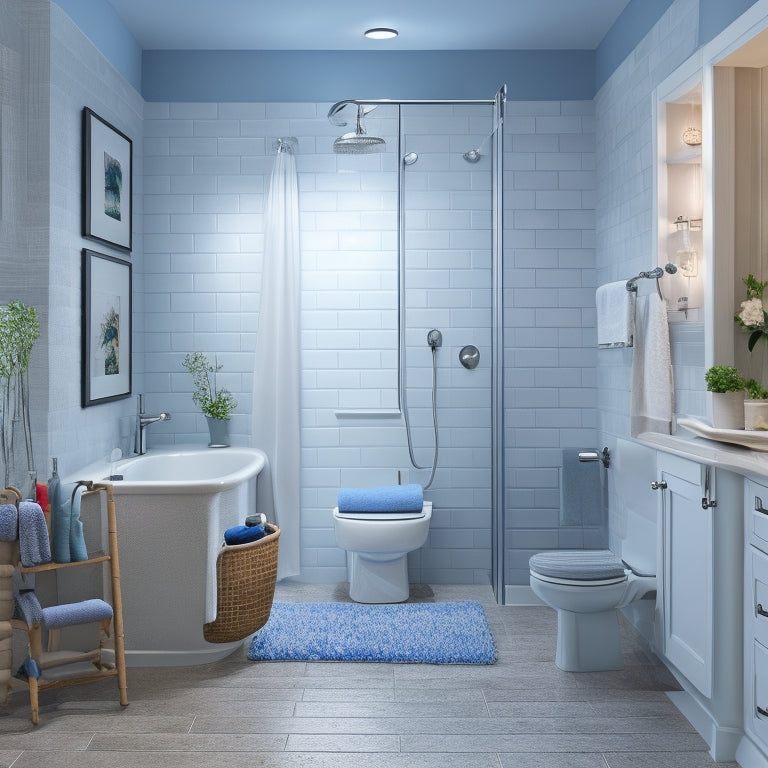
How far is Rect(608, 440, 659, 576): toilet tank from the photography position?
3.33 meters

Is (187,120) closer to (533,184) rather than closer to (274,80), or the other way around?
(274,80)

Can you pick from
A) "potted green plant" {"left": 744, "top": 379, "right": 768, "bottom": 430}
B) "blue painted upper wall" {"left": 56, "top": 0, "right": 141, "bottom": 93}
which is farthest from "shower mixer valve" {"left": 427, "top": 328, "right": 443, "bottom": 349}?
"blue painted upper wall" {"left": 56, "top": 0, "right": 141, "bottom": 93}

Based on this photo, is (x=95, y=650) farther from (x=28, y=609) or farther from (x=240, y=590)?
(x=240, y=590)

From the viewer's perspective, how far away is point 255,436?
15.1 ft

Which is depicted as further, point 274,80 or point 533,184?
point 274,80

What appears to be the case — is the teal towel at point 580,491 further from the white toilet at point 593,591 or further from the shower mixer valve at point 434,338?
the shower mixer valve at point 434,338

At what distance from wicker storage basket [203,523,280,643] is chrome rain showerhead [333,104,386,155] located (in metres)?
1.95

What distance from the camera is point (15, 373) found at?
126 inches

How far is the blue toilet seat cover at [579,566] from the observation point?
3.23 meters

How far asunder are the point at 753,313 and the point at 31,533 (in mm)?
2494

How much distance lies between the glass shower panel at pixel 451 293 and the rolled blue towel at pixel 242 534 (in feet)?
3.28

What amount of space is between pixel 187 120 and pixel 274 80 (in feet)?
1.71

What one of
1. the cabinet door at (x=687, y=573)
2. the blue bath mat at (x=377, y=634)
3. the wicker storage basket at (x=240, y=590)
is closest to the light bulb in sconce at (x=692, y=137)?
the cabinet door at (x=687, y=573)

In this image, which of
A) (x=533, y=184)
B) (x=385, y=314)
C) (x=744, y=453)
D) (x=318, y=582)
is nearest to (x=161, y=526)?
(x=318, y=582)
